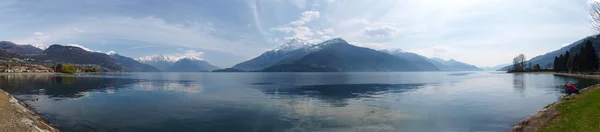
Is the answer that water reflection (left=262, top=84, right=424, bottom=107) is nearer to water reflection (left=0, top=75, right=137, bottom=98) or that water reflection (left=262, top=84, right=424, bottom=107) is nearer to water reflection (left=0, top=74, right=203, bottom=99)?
water reflection (left=0, top=74, right=203, bottom=99)

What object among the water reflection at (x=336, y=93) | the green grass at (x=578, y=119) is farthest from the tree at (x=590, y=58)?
the green grass at (x=578, y=119)

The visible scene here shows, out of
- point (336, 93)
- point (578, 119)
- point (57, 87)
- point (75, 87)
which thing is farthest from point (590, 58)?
point (57, 87)

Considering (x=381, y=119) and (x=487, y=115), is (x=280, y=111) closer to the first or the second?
(x=381, y=119)

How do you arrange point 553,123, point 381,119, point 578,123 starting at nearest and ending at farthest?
1. point 578,123
2. point 553,123
3. point 381,119

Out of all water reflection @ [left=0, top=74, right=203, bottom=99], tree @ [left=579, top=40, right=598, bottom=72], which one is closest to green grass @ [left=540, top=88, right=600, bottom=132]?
water reflection @ [left=0, top=74, right=203, bottom=99]

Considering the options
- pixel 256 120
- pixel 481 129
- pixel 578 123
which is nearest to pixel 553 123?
pixel 578 123

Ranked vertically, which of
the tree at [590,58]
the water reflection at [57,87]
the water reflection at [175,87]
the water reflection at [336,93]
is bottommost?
the water reflection at [336,93]

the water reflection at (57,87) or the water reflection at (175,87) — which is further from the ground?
the water reflection at (57,87)

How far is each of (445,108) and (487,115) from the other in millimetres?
7128

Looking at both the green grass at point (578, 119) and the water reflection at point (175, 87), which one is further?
the water reflection at point (175, 87)

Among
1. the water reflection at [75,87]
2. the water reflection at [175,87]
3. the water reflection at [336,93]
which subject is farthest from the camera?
the water reflection at [175,87]

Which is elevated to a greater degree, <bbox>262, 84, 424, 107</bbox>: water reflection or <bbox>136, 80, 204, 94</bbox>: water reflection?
<bbox>136, 80, 204, 94</bbox>: water reflection

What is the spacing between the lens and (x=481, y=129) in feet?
97.9

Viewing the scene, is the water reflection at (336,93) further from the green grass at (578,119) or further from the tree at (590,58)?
the tree at (590,58)
